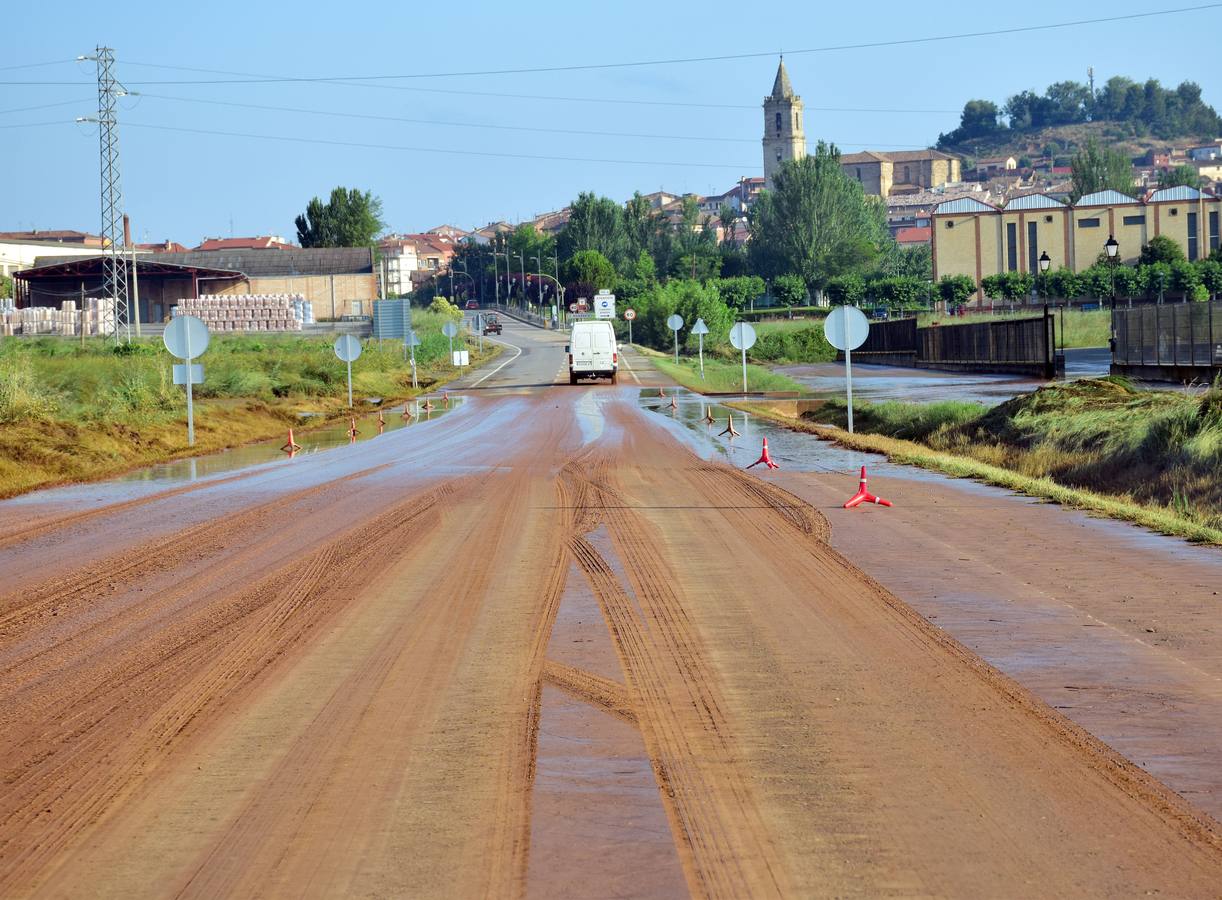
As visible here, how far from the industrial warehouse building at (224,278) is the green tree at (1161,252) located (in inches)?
2674

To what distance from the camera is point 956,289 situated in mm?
116000

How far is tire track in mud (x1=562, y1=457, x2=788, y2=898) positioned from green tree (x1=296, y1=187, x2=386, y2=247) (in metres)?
149

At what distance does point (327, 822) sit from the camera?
19.0ft

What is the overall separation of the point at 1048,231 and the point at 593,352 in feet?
257

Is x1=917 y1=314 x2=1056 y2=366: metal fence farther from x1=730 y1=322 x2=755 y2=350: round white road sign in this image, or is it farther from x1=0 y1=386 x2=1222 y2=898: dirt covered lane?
x1=0 y1=386 x2=1222 y2=898: dirt covered lane

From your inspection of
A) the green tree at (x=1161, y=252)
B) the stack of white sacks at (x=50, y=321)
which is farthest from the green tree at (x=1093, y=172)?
the stack of white sacks at (x=50, y=321)

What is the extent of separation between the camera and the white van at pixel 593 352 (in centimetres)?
5884

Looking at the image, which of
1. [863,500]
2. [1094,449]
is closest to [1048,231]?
[1094,449]

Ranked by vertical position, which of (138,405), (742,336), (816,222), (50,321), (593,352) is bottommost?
(138,405)

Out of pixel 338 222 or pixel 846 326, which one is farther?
pixel 338 222

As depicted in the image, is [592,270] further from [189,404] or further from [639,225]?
[189,404]

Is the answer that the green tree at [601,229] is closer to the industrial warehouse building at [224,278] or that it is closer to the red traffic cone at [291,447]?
the industrial warehouse building at [224,278]

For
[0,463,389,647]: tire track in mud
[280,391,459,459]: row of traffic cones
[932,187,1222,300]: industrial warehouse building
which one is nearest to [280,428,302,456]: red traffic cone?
[280,391,459,459]: row of traffic cones

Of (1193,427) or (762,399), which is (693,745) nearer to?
(1193,427)
